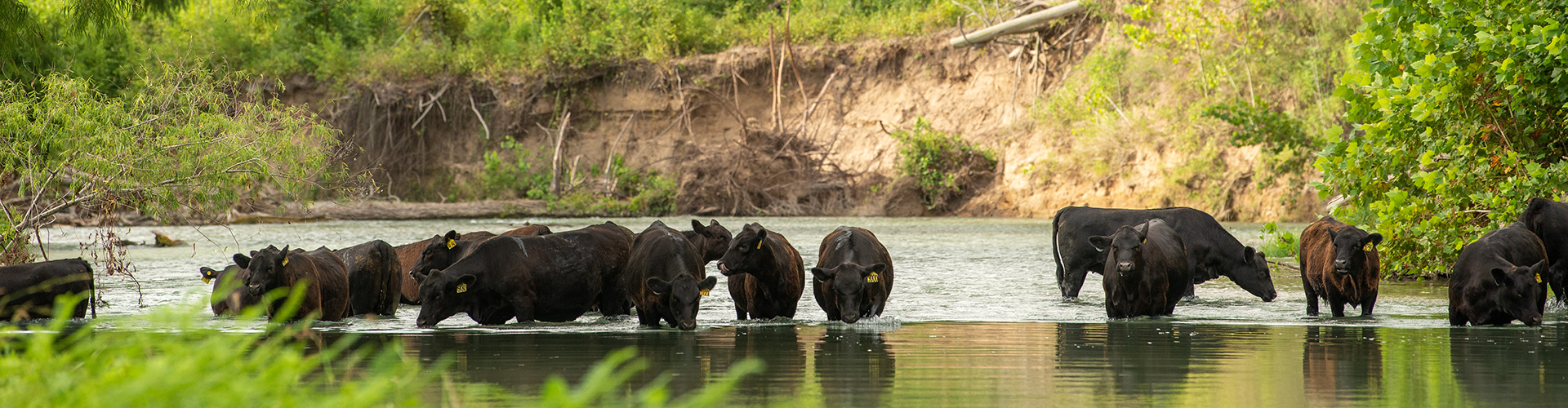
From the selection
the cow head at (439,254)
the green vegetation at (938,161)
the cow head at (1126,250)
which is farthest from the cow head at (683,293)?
the green vegetation at (938,161)

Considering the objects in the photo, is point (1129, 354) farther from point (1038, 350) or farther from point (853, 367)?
point (853, 367)

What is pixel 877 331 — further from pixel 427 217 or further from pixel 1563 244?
pixel 427 217

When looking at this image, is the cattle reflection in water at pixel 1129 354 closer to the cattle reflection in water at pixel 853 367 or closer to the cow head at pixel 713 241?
the cattle reflection in water at pixel 853 367

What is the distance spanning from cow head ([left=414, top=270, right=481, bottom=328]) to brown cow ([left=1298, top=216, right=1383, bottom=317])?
21.5 feet

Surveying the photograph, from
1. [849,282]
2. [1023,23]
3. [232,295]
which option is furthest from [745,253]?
[1023,23]

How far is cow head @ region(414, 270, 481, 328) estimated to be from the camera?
10.0 metres

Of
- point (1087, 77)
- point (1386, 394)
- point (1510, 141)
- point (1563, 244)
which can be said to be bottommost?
point (1386, 394)

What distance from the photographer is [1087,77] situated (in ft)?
110

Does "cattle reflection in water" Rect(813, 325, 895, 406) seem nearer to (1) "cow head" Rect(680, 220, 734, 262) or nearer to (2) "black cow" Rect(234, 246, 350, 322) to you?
(1) "cow head" Rect(680, 220, 734, 262)

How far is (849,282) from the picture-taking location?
9.98 meters

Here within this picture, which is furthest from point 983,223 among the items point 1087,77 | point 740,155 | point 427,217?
point 427,217

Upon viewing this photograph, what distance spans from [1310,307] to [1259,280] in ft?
5.01

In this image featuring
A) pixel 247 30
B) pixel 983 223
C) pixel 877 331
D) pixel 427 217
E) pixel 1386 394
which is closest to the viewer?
pixel 1386 394

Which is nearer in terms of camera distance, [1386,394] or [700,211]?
[1386,394]
